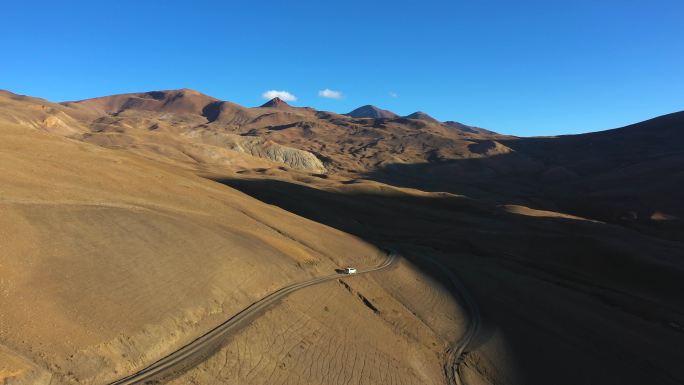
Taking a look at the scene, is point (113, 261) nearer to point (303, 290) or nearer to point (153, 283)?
point (153, 283)

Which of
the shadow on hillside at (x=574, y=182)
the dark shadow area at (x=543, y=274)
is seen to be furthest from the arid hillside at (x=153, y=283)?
the shadow on hillside at (x=574, y=182)

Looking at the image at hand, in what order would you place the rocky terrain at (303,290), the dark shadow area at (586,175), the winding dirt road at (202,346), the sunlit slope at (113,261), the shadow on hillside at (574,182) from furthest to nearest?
the dark shadow area at (586,175), the shadow on hillside at (574,182), the rocky terrain at (303,290), the winding dirt road at (202,346), the sunlit slope at (113,261)

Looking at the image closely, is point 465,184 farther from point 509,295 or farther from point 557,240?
point 509,295

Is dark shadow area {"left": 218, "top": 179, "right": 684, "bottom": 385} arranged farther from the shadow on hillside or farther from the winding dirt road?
the shadow on hillside

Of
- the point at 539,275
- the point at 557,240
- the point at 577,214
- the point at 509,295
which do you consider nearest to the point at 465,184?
the point at 577,214

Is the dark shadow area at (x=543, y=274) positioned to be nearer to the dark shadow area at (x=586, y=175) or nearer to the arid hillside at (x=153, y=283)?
the arid hillside at (x=153, y=283)
